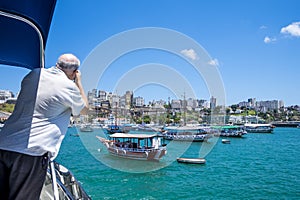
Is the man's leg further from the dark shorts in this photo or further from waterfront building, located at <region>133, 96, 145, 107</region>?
waterfront building, located at <region>133, 96, 145, 107</region>

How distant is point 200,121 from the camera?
39531 millimetres

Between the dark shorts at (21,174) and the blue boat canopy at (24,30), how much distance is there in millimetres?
682

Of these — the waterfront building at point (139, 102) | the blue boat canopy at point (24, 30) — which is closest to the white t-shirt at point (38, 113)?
the blue boat canopy at point (24, 30)

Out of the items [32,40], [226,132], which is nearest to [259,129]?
[226,132]

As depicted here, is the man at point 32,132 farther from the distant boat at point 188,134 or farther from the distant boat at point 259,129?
the distant boat at point 259,129

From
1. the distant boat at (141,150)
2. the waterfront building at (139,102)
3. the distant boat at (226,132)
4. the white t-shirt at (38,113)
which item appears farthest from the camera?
the distant boat at (226,132)

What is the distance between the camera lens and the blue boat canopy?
1195mm

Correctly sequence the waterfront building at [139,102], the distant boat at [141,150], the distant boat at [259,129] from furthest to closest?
the distant boat at [259,129] → the distant boat at [141,150] → the waterfront building at [139,102]

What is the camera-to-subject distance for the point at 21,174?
107 cm

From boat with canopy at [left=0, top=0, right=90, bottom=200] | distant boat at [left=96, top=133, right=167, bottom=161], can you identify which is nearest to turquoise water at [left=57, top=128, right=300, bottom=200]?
distant boat at [left=96, top=133, right=167, bottom=161]

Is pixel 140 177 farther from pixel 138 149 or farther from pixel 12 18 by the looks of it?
pixel 12 18

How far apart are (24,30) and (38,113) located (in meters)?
0.72

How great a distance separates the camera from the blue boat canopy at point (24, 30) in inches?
47.0

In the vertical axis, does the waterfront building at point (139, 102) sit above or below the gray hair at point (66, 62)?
above
